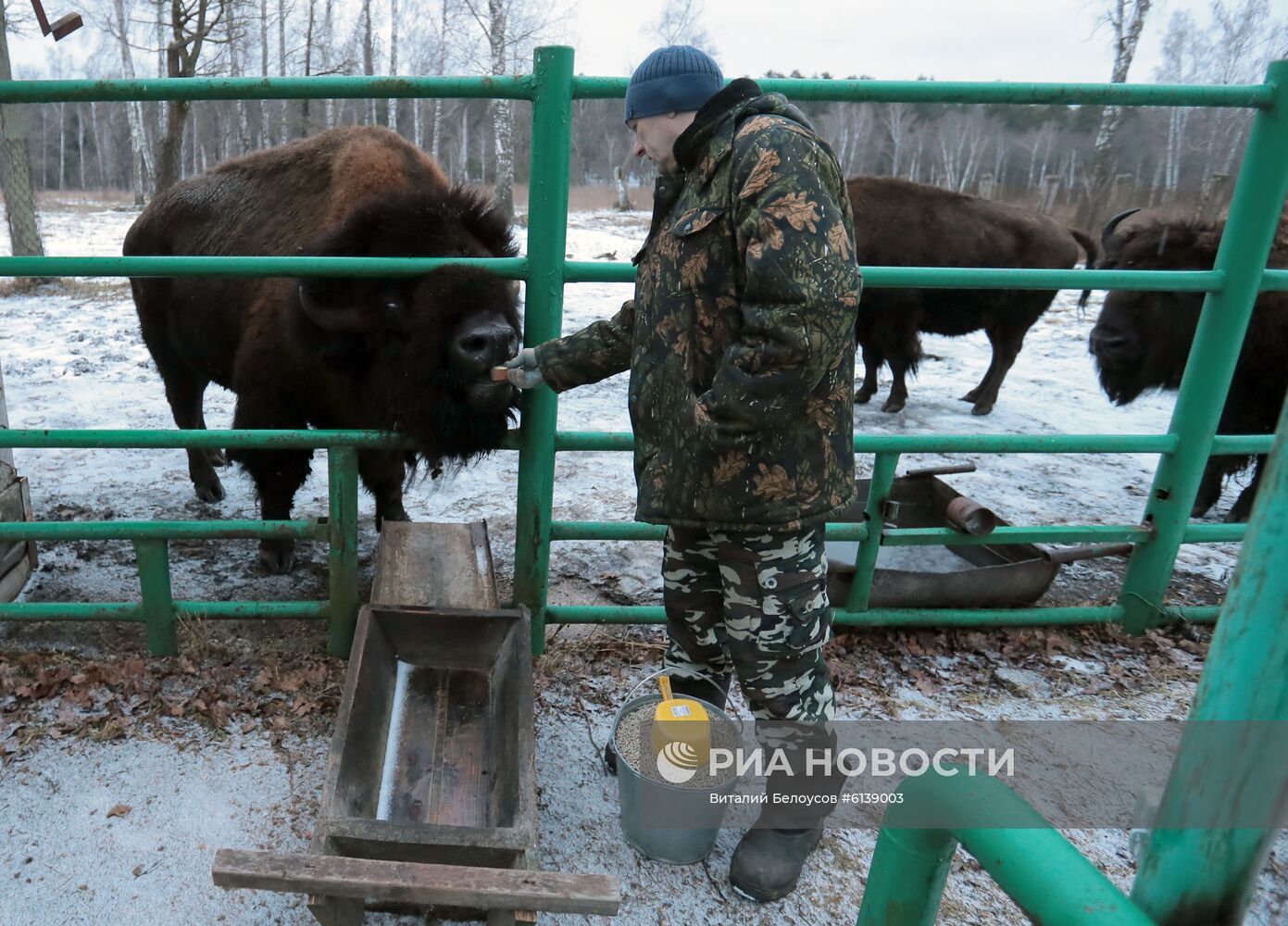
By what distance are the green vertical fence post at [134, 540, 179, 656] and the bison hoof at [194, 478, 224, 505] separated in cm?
183

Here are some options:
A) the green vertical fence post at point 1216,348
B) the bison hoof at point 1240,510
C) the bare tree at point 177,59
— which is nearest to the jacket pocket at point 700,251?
the green vertical fence post at point 1216,348

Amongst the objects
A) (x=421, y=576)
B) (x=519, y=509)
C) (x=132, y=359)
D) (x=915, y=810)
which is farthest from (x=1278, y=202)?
(x=132, y=359)

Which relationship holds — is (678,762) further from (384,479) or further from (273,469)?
(273,469)

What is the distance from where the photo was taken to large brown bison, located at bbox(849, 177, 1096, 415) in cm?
769

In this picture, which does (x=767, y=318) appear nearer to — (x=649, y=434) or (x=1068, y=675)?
(x=649, y=434)

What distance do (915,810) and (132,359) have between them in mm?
8370

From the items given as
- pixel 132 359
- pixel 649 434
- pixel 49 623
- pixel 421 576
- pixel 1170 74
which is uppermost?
pixel 1170 74

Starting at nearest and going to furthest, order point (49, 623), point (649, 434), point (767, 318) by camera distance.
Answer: point (767, 318) < point (649, 434) < point (49, 623)

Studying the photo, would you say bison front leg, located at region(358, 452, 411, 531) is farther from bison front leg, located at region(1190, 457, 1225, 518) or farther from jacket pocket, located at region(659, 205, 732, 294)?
bison front leg, located at region(1190, 457, 1225, 518)

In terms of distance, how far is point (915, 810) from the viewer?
1.00m

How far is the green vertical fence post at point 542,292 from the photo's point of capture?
2.67 m

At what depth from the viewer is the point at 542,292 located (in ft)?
9.33

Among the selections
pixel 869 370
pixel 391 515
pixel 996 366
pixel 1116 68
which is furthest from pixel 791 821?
pixel 1116 68

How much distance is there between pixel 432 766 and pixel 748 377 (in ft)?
5.26
